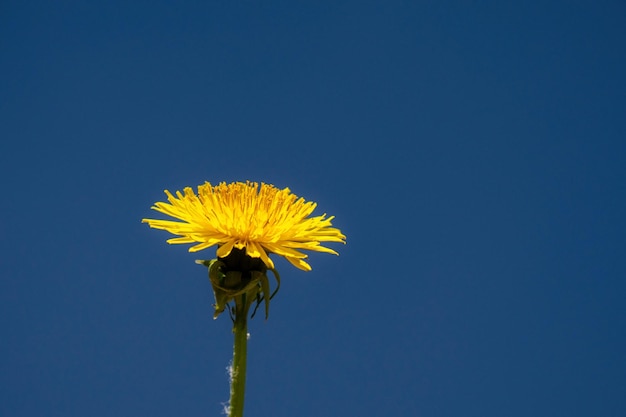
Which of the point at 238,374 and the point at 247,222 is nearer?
the point at 238,374

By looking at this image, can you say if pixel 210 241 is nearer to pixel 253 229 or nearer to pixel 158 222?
pixel 253 229

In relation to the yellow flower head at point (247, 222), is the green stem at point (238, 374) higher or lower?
lower

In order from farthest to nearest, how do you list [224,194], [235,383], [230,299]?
1. [224,194]
2. [230,299]
3. [235,383]

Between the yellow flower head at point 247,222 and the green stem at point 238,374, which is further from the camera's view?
the yellow flower head at point 247,222

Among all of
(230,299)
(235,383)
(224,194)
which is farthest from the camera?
(224,194)

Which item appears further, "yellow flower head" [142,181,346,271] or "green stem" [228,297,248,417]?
"yellow flower head" [142,181,346,271]

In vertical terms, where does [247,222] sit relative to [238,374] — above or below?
above

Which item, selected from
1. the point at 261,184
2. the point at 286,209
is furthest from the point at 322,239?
the point at 261,184

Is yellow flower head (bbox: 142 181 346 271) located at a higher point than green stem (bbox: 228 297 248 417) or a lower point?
higher
